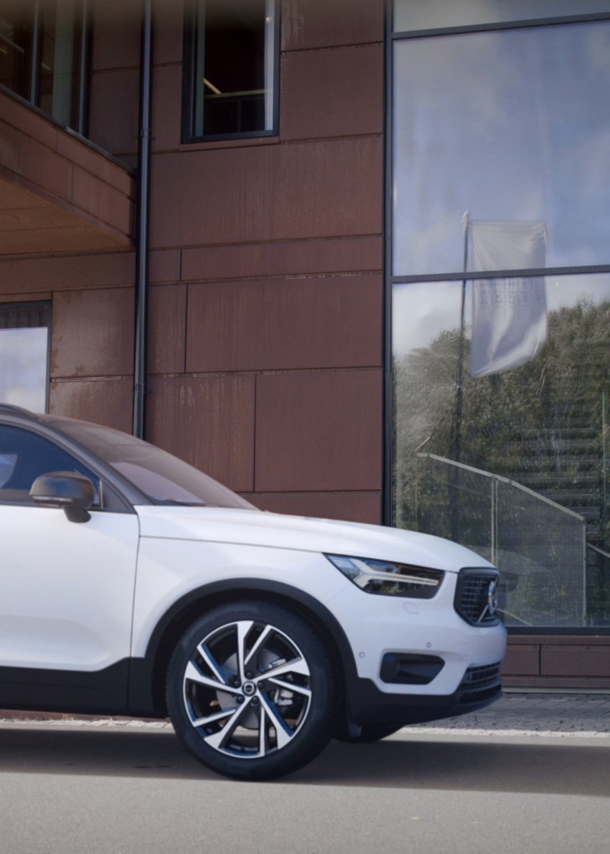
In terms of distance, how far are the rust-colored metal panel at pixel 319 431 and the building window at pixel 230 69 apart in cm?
235

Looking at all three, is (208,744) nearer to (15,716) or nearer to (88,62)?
(15,716)

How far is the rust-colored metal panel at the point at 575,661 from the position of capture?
953 cm

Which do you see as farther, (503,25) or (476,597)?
(503,25)

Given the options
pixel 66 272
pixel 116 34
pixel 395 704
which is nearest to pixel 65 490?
pixel 395 704

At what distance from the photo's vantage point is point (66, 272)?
11.0 metres

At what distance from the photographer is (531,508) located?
32.8 feet

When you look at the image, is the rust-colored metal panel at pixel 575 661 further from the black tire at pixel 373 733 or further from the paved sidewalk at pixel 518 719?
the black tire at pixel 373 733

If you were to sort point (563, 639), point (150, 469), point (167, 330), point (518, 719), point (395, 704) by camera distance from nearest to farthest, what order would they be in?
point (395, 704) < point (150, 469) < point (518, 719) < point (563, 639) < point (167, 330)

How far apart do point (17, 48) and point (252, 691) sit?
774cm

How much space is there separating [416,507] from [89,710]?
5030 mm

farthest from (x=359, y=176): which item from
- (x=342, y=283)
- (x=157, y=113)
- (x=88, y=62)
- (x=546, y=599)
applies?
(x=546, y=599)

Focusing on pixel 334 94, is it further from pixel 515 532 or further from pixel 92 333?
pixel 515 532

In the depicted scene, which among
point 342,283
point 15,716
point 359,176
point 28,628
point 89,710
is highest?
point 359,176

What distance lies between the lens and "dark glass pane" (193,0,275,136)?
11023 mm
